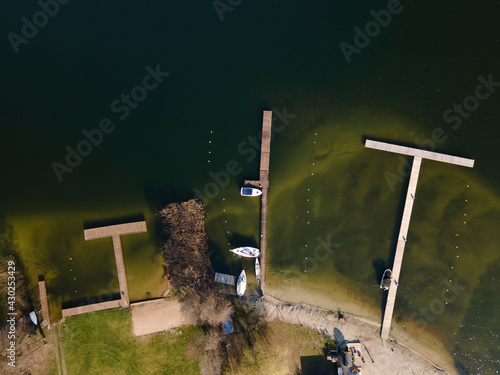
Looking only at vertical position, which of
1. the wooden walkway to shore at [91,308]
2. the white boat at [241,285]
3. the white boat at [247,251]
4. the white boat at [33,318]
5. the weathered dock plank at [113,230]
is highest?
the weathered dock plank at [113,230]

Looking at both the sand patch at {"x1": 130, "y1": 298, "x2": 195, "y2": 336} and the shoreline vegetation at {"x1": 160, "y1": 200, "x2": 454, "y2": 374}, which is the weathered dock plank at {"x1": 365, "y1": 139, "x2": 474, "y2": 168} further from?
the sand patch at {"x1": 130, "y1": 298, "x2": 195, "y2": 336}

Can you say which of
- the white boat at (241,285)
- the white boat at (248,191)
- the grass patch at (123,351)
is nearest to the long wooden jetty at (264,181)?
the white boat at (248,191)

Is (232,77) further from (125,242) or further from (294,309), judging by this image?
(294,309)

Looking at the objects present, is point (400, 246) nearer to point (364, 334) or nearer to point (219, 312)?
point (364, 334)

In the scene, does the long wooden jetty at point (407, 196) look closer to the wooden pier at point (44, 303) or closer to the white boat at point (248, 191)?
the white boat at point (248, 191)

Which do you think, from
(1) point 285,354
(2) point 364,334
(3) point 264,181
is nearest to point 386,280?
(2) point 364,334
